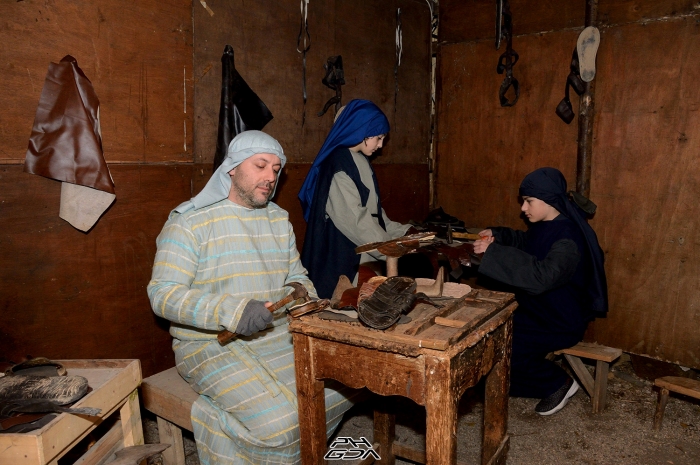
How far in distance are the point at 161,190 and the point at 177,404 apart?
1352 mm

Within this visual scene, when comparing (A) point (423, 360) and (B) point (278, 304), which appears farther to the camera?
(B) point (278, 304)

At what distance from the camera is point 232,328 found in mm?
2309

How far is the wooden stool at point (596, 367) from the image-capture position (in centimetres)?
374

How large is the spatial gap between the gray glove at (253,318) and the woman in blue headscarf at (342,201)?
1.37 meters

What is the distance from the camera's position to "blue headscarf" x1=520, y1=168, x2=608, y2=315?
3.62 m

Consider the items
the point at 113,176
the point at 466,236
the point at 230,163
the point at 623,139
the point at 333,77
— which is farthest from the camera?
the point at 623,139

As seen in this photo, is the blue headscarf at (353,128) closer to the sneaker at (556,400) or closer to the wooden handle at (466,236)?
the wooden handle at (466,236)

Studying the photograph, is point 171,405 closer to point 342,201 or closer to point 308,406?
point 308,406

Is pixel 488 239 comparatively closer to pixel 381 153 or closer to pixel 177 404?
pixel 381 153

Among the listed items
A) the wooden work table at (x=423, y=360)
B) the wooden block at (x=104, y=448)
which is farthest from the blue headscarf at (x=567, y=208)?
the wooden block at (x=104, y=448)

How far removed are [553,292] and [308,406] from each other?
212 centimetres

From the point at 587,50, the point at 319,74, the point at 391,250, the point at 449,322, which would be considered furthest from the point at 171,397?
the point at 587,50

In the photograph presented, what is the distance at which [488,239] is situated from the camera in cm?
365

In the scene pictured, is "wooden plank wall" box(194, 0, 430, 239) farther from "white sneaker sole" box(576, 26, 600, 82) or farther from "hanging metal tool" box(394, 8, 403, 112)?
"white sneaker sole" box(576, 26, 600, 82)
